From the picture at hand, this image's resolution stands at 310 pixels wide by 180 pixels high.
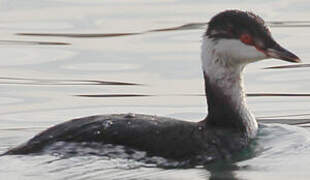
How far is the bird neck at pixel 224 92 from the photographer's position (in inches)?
498

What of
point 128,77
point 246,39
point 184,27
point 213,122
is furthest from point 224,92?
point 184,27

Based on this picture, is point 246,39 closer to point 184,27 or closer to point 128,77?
point 128,77

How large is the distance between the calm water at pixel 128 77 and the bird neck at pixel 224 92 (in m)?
0.25

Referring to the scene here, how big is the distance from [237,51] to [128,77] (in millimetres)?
3443

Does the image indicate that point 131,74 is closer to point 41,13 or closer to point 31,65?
point 31,65

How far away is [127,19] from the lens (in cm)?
1864

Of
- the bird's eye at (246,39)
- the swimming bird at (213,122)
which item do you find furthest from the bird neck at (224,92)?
the bird's eye at (246,39)

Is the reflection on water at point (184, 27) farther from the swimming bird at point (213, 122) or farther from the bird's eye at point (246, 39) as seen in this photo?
the bird's eye at point (246, 39)

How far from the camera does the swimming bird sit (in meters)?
11.7

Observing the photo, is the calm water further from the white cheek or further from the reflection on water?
the white cheek

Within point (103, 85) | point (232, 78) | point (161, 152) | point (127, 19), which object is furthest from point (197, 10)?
point (161, 152)

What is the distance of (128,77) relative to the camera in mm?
15859

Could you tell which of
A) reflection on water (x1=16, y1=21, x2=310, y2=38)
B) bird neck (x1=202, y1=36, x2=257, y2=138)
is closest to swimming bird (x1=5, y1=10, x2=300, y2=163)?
bird neck (x1=202, y1=36, x2=257, y2=138)

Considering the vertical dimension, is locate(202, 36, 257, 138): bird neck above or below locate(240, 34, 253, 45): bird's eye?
below
